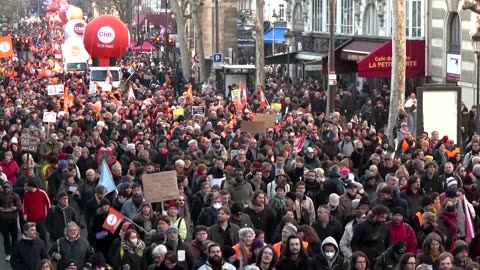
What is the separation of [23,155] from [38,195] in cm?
442

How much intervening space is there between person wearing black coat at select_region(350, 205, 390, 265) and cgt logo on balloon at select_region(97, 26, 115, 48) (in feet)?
141

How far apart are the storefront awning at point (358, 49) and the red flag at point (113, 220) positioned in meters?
30.0

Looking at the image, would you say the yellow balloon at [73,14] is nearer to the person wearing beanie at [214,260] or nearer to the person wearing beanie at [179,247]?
the person wearing beanie at [179,247]

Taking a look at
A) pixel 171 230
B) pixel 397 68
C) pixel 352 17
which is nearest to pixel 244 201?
pixel 171 230

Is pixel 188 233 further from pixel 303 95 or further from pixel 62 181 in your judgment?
pixel 303 95

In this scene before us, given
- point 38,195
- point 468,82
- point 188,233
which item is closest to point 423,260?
point 188,233

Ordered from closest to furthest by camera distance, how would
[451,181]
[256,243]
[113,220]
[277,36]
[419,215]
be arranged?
[256,243] < [419,215] < [113,220] < [451,181] < [277,36]

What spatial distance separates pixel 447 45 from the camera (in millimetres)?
41656

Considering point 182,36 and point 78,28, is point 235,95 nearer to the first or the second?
point 182,36

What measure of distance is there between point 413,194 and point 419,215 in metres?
1.44

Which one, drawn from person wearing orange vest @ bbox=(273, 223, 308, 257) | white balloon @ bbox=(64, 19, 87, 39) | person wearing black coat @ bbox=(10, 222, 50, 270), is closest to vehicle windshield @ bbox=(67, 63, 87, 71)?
white balloon @ bbox=(64, 19, 87, 39)

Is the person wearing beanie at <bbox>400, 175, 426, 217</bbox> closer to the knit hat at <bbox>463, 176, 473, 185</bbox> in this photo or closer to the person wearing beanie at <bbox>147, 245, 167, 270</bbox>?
the knit hat at <bbox>463, 176, 473, 185</bbox>

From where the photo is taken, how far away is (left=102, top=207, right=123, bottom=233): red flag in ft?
52.8

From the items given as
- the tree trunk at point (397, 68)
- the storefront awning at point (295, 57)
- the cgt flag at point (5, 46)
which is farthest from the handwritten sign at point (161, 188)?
the storefront awning at point (295, 57)
